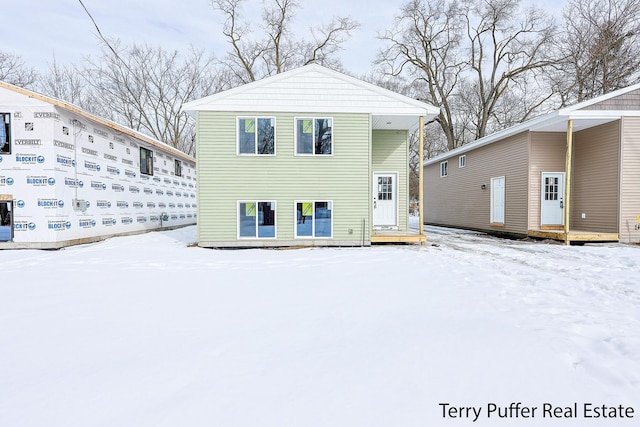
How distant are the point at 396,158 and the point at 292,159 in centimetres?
367

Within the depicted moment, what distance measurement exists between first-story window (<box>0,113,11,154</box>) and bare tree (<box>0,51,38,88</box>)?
15901mm

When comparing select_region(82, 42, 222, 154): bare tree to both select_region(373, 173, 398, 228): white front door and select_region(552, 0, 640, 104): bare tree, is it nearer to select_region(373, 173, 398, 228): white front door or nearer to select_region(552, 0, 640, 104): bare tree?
select_region(373, 173, 398, 228): white front door

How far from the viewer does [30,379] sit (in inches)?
90.4

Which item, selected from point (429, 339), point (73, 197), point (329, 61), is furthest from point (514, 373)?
point (329, 61)

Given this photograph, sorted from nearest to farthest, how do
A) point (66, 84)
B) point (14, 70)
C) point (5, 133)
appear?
point (5, 133) → point (14, 70) → point (66, 84)

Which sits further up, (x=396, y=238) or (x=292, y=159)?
(x=292, y=159)

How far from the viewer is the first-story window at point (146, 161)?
13.1 metres

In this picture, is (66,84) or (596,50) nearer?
(596,50)

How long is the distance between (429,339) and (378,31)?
82.1 feet

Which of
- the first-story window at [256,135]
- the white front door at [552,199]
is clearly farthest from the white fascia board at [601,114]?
the first-story window at [256,135]

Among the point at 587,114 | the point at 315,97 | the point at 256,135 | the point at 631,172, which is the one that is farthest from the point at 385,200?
the point at 631,172

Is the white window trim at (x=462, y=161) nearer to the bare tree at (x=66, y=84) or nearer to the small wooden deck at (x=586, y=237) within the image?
the small wooden deck at (x=586, y=237)

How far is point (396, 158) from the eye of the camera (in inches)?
402

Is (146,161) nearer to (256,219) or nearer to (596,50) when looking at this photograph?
(256,219)
